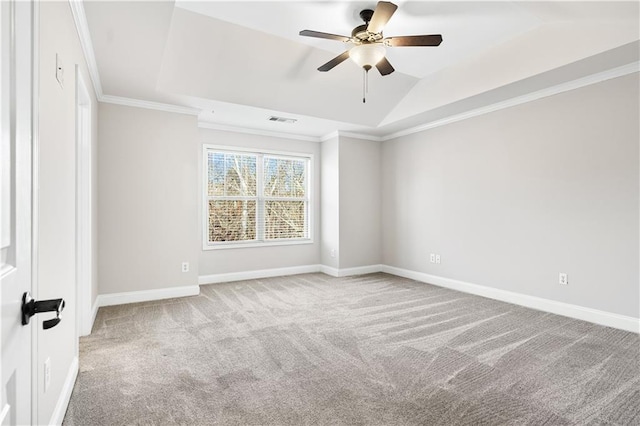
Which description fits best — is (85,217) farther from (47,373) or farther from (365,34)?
(365,34)

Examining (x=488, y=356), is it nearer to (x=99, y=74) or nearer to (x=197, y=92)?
(x=197, y=92)

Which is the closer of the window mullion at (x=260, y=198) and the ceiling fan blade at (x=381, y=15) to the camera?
the ceiling fan blade at (x=381, y=15)

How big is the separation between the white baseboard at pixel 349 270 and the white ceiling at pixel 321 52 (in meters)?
2.62

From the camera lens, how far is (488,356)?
270 cm

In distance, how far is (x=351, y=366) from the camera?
2539 mm

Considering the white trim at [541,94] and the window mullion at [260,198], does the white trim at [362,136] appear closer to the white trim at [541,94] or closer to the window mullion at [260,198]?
the white trim at [541,94]

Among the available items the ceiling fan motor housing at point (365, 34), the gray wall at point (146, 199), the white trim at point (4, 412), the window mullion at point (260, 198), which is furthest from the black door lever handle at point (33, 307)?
the window mullion at point (260, 198)

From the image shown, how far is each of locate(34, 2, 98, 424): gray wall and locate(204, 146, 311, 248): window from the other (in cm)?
305

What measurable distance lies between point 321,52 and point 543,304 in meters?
3.83

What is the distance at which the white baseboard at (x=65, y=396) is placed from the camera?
179 centimetres

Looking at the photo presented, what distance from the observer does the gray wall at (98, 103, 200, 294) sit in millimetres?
4062

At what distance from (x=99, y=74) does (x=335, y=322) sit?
3.52 m

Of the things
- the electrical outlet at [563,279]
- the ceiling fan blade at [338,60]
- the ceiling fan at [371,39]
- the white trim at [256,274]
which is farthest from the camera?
the white trim at [256,274]

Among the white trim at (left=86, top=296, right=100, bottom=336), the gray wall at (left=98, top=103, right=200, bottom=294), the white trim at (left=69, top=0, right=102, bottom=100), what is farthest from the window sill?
the white trim at (left=69, top=0, right=102, bottom=100)
